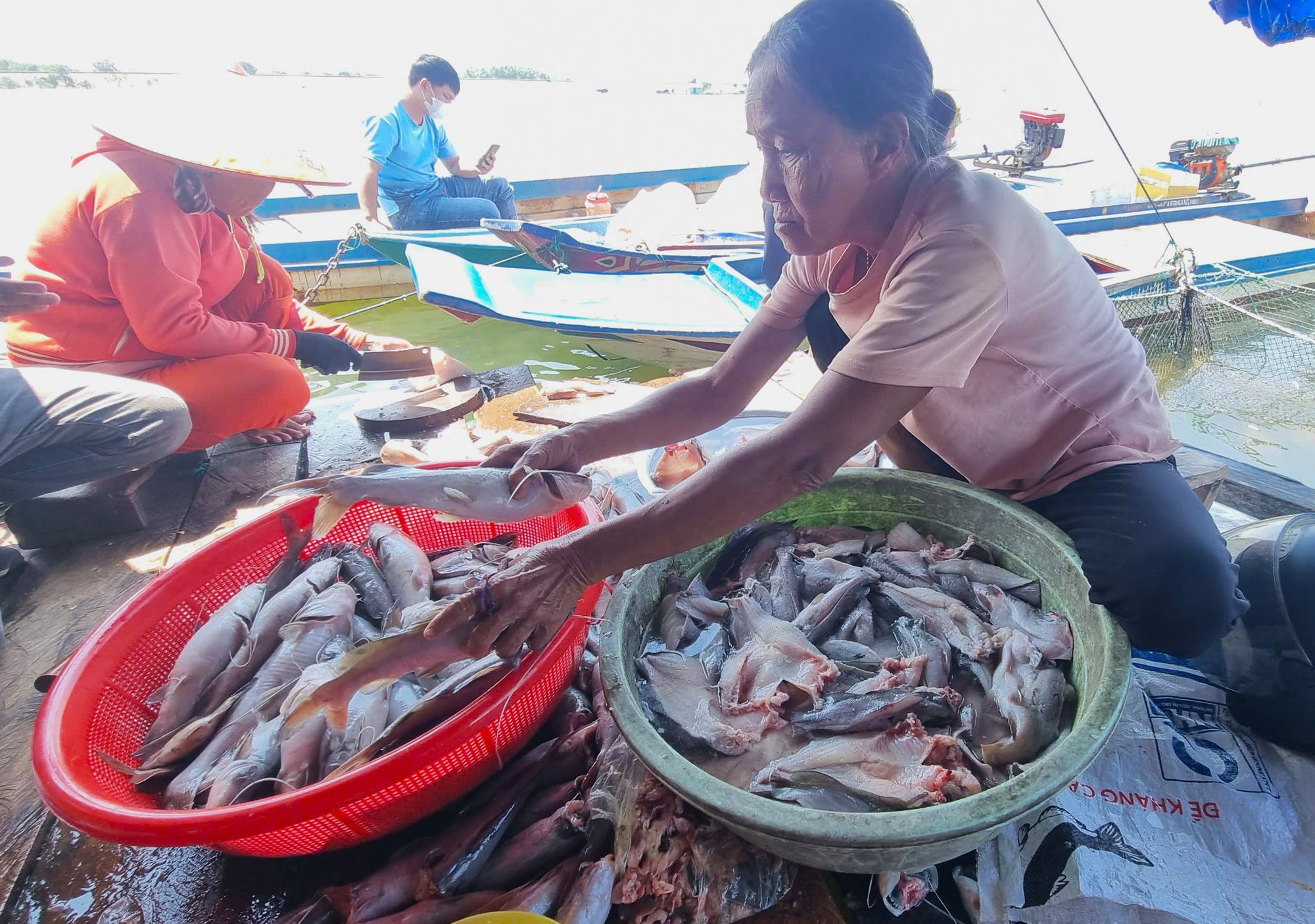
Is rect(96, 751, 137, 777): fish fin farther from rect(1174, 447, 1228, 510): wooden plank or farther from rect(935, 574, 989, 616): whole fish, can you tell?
rect(1174, 447, 1228, 510): wooden plank

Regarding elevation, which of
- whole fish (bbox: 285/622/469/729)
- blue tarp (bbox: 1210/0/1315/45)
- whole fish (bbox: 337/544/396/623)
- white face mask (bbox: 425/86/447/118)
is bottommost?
whole fish (bbox: 337/544/396/623)

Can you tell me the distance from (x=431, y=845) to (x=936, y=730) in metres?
1.37

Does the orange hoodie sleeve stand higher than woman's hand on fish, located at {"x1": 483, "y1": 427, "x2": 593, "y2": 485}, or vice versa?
the orange hoodie sleeve

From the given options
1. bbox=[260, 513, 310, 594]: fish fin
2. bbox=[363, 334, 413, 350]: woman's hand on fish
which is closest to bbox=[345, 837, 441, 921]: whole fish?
bbox=[260, 513, 310, 594]: fish fin

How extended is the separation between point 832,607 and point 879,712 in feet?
1.59

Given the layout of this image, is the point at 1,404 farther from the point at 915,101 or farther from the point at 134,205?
the point at 915,101

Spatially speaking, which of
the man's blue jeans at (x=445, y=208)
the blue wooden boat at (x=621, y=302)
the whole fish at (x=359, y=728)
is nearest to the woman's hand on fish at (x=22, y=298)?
the blue wooden boat at (x=621, y=302)

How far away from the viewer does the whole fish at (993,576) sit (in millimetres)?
2164

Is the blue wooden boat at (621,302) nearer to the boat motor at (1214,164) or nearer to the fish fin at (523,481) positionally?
the fish fin at (523,481)

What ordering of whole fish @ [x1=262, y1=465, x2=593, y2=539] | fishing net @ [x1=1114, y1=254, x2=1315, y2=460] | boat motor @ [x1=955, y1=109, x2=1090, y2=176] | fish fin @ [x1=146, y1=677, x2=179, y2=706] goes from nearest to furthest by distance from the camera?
fish fin @ [x1=146, y1=677, x2=179, y2=706]
whole fish @ [x1=262, y1=465, x2=593, y2=539]
fishing net @ [x1=1114, y1=254, x2=1315, y2=460]
boat motor @ [x1=955, y1=109, x2=1090, y2=176]

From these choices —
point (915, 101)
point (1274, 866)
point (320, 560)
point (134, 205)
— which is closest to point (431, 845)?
point (320, 560)

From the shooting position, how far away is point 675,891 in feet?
5.48

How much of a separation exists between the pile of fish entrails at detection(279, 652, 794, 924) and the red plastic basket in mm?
122

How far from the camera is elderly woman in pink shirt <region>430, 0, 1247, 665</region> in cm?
166
